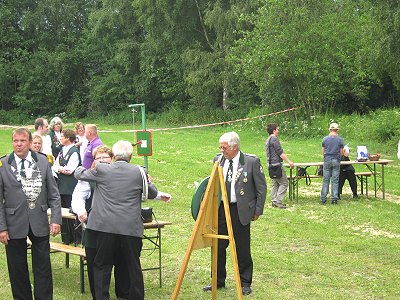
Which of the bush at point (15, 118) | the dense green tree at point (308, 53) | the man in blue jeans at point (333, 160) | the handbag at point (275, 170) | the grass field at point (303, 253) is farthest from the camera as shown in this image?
the bush at point (15, 118)

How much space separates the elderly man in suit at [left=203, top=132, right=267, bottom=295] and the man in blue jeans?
706 centimetres

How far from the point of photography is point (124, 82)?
167 feet

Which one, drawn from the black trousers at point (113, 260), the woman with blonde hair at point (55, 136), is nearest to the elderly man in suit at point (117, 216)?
the black trousers at point (113, 260)

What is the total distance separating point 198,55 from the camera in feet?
133

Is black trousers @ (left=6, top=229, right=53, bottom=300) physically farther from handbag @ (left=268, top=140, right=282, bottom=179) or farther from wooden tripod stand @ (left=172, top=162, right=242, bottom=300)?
handbag @ (left=268, top=140, right=282, bottom=179)

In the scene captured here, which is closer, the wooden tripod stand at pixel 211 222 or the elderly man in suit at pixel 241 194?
the wooden tripod stand at pixel 211 222

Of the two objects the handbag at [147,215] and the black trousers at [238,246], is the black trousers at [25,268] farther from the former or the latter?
the black trousers at [238,246]

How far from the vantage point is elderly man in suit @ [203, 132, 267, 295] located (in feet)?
24.3

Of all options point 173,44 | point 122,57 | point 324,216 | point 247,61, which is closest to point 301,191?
point 324,216

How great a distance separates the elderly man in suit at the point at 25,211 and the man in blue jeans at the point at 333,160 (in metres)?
8.65

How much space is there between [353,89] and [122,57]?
2144 centimetres

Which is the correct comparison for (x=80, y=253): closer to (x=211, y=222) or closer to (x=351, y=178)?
(x=211, y=222)

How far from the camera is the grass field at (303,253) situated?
25.2 ft

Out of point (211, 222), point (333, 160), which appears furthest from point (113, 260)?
point (333, 160)
